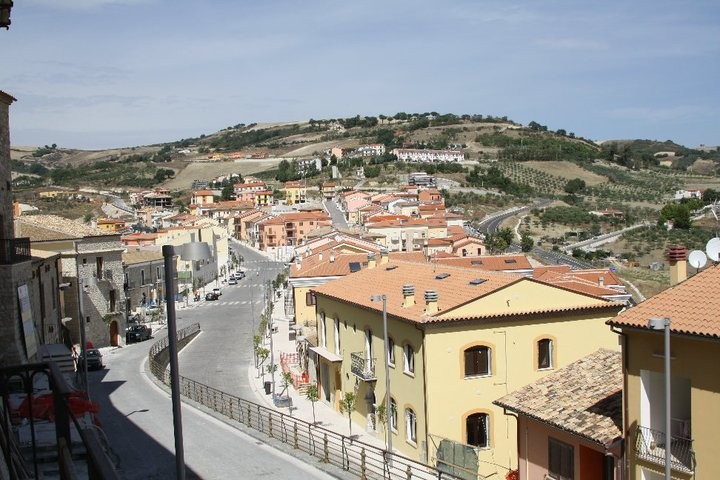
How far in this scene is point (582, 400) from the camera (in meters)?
17.8

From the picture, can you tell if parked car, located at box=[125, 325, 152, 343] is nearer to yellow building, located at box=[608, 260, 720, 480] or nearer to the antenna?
yellow building, located at box=[608, 260, 720, 480]

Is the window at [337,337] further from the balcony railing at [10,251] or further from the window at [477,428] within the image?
the balcony railing at [10,251]

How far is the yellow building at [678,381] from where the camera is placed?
13.2m

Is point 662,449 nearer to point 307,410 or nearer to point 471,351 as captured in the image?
point 471,351

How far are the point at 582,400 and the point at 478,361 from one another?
27.3 ft

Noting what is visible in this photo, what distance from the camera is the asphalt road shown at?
61.8 feet

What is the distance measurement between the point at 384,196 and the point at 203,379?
9173cm

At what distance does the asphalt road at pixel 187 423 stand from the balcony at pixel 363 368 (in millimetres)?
6666

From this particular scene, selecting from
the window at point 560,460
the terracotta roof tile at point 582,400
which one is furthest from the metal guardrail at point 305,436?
the terracotta roof tile at point 582,400

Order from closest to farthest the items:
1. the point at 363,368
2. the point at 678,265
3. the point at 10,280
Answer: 1. the point at 678,265
2. the point at 10,280
3. the point at 363,368

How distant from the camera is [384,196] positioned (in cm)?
12988

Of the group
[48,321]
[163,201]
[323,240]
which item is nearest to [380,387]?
[48,321]

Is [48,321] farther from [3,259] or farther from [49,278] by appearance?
[3,259]

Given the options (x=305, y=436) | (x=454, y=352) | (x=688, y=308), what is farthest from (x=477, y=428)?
(x=688, y=308)
